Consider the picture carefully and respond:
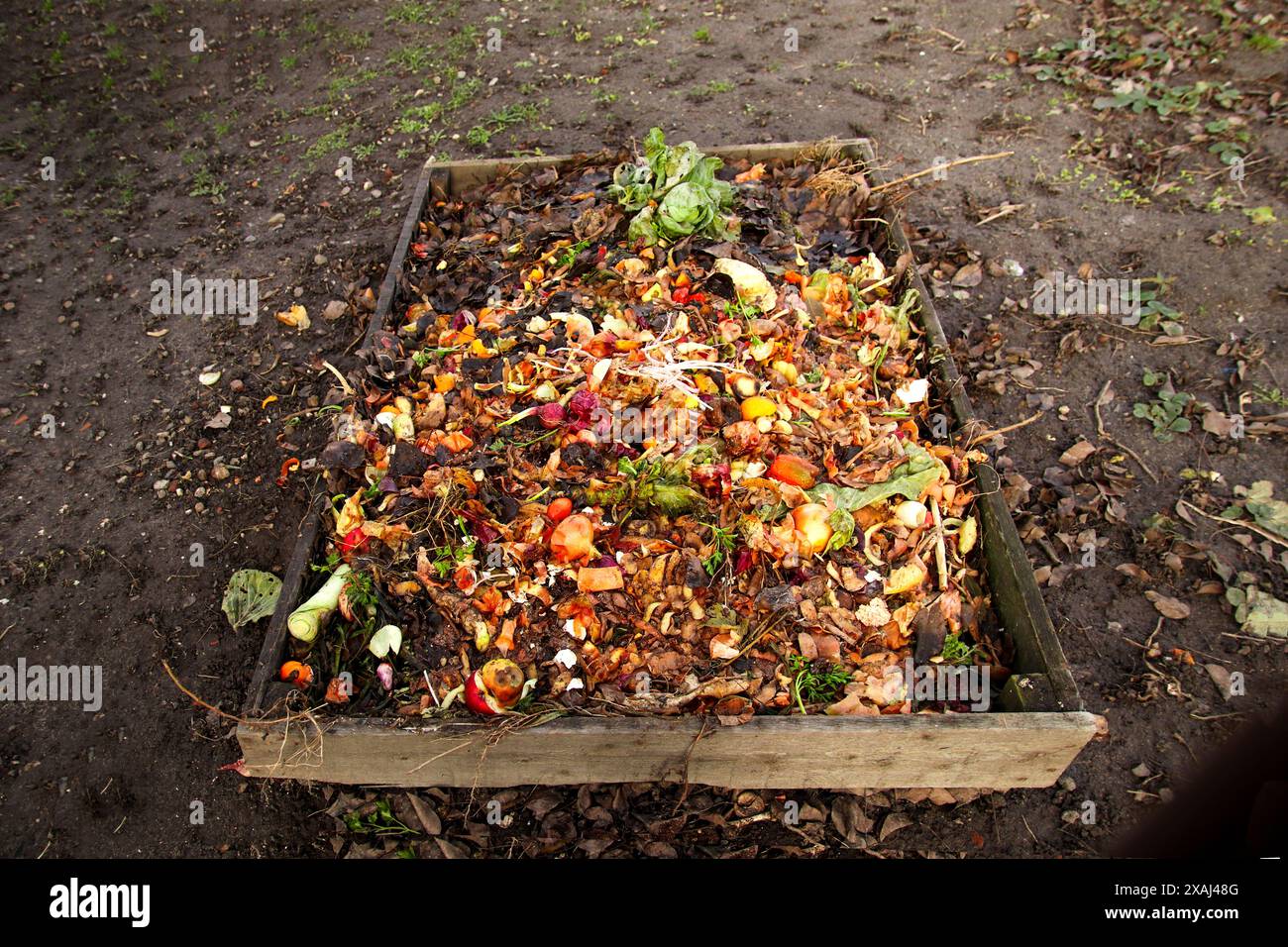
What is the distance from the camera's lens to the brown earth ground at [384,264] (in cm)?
296

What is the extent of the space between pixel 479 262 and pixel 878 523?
8.54ft

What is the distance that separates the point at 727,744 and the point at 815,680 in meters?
0.43

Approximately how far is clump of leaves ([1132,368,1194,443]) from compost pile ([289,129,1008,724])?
4.66ft

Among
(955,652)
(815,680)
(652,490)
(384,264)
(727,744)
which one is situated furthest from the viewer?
(384,264)

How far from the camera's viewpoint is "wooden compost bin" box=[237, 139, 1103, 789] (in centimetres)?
248

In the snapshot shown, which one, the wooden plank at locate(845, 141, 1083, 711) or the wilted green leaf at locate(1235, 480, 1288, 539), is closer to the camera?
the wooden plank at locate(845, 141, 1083, 711)

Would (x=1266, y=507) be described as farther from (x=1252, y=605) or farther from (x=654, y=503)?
(x=654, y=503)

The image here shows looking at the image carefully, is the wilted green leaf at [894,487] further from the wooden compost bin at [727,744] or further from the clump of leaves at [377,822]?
the clump of leaves at [377,822]

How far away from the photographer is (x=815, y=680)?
2699mm

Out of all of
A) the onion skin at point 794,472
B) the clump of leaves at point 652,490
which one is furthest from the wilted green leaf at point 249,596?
the onion skin at point 794,472

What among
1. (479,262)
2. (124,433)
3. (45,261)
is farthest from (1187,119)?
(45,261)

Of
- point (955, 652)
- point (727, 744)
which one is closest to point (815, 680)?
point (727, 744)

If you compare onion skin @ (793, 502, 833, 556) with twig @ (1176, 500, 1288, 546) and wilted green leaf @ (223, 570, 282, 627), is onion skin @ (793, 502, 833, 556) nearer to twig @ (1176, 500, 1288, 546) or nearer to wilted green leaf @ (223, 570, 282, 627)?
twig @ (1176, 500, 1288, 546)

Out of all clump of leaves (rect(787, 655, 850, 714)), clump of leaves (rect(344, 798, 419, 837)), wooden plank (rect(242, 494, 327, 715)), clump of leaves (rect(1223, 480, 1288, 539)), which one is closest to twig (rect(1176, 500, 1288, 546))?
clump of leaves (rect(1223, 480, 1288, 539))
